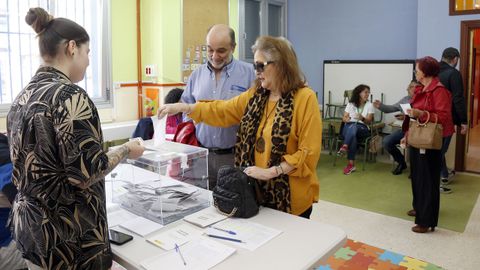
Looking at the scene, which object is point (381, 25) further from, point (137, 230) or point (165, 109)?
point (137, 230)

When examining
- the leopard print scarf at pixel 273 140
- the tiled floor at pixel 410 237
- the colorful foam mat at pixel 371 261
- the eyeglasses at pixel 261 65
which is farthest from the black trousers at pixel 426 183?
the eyeglasses at pixel 261 65

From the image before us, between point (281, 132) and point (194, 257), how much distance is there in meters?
0.68

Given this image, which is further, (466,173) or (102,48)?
(466,173)

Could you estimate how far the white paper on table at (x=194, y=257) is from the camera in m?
1.40

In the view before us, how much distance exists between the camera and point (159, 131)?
74.5 inches

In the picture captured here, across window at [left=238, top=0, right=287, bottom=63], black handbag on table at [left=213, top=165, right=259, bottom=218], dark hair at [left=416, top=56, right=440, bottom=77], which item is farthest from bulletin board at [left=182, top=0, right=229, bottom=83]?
black handbag on table at [left=213, top=165, right=259, bottom=218]

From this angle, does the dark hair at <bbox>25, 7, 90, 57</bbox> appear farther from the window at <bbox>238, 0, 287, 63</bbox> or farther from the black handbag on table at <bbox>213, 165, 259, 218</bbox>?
the window at <bbox>238, 0, 287, 63</bbox>

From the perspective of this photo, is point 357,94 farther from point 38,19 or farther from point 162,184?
point 38,19

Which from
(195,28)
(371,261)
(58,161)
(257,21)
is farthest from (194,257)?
(257,21)

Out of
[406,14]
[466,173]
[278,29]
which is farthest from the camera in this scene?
[278,29]

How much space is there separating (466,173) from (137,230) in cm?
502

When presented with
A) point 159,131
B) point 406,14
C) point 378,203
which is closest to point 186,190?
point 159,131

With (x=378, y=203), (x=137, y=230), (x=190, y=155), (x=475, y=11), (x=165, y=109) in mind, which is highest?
(x=475, y=11)

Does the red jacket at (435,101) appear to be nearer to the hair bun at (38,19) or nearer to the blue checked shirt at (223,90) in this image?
the blue checked shirt at (223,90)
